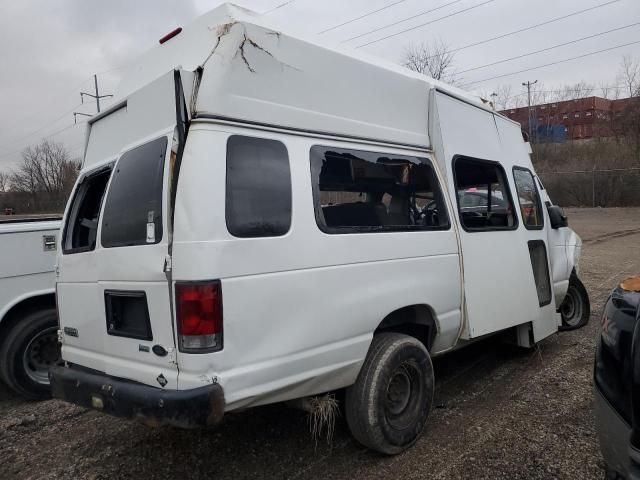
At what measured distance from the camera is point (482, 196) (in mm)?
4852

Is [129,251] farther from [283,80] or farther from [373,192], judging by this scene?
[373,192]

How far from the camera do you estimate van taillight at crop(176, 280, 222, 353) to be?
254 cm

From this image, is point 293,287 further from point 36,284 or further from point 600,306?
point 600,306

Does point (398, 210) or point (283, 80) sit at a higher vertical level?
point (283, 80)

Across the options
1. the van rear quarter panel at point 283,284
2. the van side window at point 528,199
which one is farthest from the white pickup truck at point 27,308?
the van side window at point 528,199

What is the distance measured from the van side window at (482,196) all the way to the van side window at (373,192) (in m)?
0.34

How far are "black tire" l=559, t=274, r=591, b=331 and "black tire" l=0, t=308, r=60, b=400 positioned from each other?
577 centimetres

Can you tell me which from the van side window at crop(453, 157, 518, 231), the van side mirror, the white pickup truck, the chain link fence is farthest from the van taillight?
the chain link fence

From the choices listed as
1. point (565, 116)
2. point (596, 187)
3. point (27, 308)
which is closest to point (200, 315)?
point (27, 308)

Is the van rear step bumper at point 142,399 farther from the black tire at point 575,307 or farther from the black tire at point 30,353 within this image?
the black tire at point 575,307

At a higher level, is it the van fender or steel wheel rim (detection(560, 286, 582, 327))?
the van fender

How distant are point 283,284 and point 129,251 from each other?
36.8 inches

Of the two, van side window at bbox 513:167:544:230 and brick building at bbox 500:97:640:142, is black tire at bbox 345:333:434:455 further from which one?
brick building at bbox 500:97:640:142

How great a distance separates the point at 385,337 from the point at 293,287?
37.7 inches
